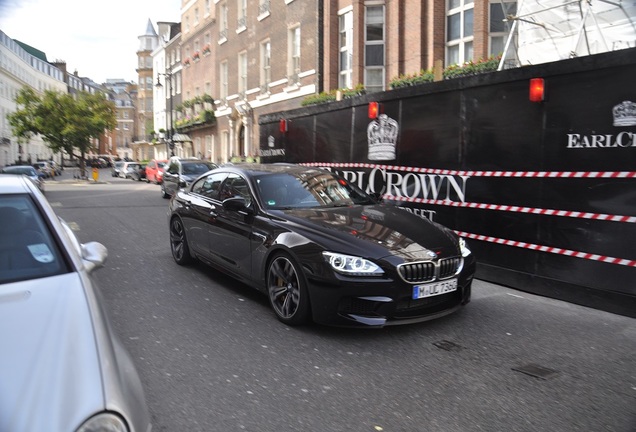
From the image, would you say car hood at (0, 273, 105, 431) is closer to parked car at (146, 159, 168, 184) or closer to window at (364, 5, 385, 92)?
window at (364, 5, 385, 92)

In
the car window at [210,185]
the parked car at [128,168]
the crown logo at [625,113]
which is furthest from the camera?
the parked car at [128,168]

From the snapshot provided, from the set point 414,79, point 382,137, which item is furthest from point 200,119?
point 382,137

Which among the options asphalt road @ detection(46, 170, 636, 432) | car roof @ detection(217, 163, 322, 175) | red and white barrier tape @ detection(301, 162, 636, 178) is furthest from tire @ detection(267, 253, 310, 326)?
red and white barrier tape @ detection(301, 162, 636, 178)

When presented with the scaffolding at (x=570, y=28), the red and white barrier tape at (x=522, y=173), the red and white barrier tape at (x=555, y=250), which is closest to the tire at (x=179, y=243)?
the red and white barrier tape at (x=522, y=173)

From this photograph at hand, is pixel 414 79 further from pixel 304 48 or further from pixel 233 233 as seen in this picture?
pixel 233 233

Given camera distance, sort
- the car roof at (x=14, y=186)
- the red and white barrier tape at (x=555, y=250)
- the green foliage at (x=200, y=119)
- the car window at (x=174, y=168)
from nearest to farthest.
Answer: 1. the car roof at (x=14, y=186)
2. the red and white barrier tape at (x=555, y=250)
3. the car window at (x=174, y=168)
4. the green foliage at (x=200, y=119)

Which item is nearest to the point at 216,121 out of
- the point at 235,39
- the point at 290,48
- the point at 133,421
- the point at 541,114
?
the point at 235,39

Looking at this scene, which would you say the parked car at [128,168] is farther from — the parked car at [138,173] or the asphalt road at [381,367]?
the asphalt road at [381,367]

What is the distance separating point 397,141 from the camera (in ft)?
27.5

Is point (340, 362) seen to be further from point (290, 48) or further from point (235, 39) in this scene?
point (235, 39)

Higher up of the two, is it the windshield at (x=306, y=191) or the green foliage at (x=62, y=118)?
the green foliage at (x=62, y=118)

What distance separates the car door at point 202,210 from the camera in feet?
22.3

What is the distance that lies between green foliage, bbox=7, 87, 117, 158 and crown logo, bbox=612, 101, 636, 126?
143 ft

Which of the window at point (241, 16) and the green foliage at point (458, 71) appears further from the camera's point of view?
the window at point (241, 16)
